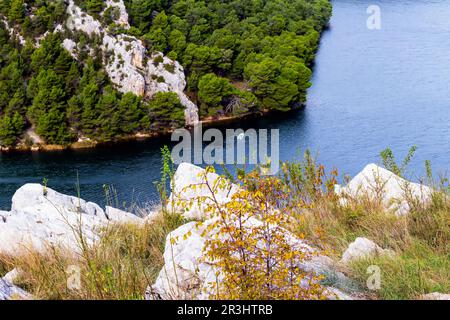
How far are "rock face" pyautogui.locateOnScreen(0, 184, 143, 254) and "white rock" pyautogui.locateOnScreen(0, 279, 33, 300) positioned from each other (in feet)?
1.52

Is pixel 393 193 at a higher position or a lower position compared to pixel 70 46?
lower

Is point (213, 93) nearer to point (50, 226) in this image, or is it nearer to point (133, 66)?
point (133, 66)

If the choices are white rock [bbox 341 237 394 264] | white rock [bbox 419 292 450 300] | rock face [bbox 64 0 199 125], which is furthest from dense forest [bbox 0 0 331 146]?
white rock [bbox 419 292 450 300]

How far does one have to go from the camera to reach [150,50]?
4741 cm

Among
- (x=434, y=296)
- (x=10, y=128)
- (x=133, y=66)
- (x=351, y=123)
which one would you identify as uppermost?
(x=133, y=66)

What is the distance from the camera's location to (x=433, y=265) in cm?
450

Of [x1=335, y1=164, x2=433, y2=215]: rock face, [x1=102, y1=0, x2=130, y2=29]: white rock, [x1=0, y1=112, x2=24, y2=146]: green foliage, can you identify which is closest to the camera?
[x1=335, y1=164, x2=433, y2=215]: rock face

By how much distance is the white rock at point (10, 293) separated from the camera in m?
3.45

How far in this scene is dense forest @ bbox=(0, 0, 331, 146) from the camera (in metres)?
41.1

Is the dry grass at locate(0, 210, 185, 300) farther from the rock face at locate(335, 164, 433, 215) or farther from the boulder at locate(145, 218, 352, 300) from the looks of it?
the rock face at locate(335, 164, 433, 215)

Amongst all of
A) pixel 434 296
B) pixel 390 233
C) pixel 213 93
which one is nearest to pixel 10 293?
pixel 434 296

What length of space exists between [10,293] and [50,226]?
2.72 m
